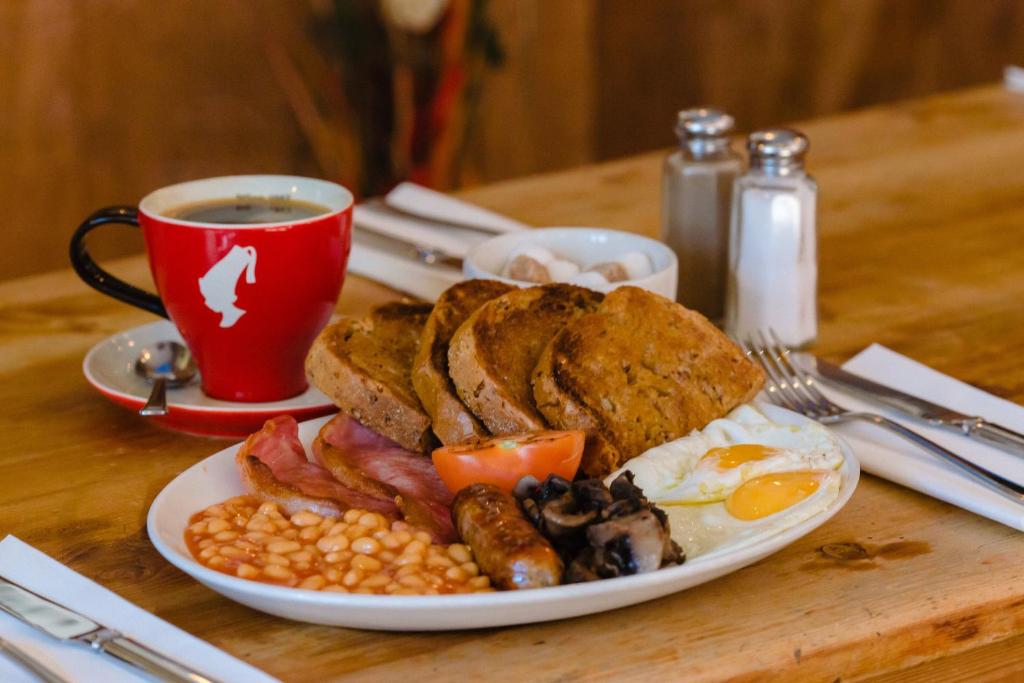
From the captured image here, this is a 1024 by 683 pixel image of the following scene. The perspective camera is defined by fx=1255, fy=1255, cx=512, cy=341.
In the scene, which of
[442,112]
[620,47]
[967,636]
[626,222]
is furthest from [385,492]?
[620,47]

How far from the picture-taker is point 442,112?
4145mm

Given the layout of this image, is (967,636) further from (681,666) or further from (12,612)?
(12,612)

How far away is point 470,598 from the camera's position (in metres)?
0.91

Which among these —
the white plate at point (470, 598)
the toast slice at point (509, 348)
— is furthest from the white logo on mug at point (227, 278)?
the white plate at point (470, 598)

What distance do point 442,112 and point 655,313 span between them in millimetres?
2957

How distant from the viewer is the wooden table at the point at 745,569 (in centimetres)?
96

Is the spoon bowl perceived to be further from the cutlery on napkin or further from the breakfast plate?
the cutlery on napkin

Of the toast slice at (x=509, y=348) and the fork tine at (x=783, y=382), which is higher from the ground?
the toast slice at (x=509, y=348)

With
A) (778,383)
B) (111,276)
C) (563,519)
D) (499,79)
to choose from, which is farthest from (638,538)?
(499,79)

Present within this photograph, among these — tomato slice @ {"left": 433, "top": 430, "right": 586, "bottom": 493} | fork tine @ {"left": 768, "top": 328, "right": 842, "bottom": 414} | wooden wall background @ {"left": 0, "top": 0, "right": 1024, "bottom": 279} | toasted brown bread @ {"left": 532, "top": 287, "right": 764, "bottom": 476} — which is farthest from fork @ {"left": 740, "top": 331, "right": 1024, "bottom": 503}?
wooden wall background @ {"left": 0, "top": 0, "right": 1024, "bottom": 279}

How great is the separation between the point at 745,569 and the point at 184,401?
0.70 metres

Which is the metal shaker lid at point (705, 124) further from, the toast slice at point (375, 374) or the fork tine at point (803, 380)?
the toast slice at point (375, 374)

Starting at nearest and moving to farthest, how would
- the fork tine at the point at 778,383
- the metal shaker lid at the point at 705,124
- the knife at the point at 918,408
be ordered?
1. the knife at the point at 918,408
2. the fork tine at the point at 778,383
3. the metal shaker lid at the point at 705,124

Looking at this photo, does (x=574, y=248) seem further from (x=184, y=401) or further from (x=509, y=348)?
(x=184, y=401)
